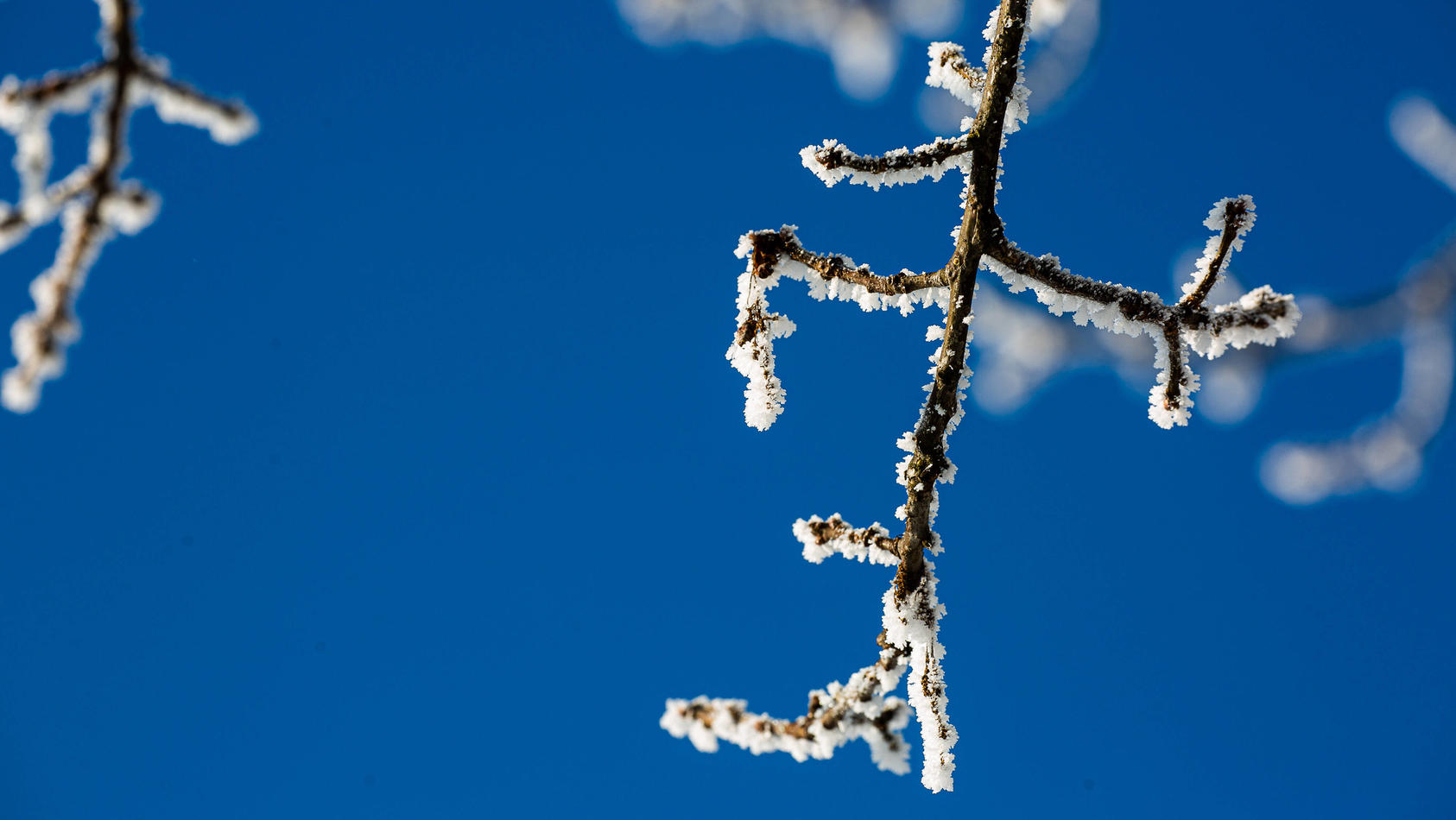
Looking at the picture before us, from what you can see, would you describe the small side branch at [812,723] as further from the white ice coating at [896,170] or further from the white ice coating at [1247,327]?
the white ice coating at [896,170]

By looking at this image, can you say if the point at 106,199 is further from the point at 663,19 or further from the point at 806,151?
the point at 806,151

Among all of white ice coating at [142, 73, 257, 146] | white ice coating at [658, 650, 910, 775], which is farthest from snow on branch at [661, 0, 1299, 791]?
white ice coating at [142, 73, 257, 146]

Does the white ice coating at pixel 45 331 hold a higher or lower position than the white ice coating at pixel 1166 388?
lower

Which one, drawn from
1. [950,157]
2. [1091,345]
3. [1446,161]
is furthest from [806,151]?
[1446,161]

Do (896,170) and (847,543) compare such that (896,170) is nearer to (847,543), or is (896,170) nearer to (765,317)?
(765,317)

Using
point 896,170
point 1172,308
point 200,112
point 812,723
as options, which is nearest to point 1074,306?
point 1172,308

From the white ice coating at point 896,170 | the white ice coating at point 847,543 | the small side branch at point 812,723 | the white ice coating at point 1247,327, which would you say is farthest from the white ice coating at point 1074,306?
the small side branch at point 812,723
